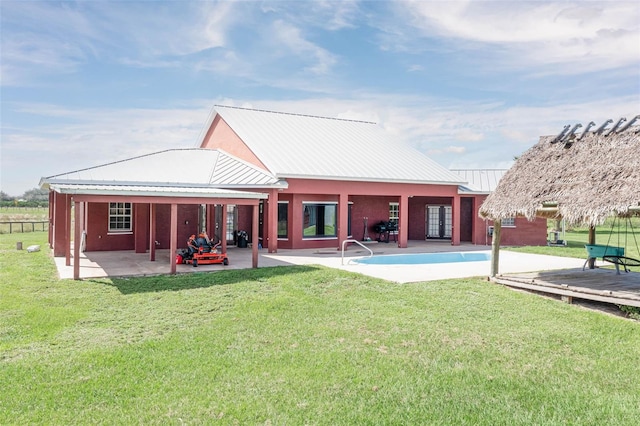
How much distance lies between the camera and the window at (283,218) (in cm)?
1967

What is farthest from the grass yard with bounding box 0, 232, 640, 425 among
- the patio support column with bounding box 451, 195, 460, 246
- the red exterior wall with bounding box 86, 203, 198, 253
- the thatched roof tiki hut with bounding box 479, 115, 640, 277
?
the patio support column with bounding box 451, 195, 460, 246

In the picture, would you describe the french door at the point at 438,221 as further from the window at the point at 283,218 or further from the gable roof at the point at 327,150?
the window at the point at 283,218

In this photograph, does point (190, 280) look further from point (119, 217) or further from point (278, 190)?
point (119, 217)

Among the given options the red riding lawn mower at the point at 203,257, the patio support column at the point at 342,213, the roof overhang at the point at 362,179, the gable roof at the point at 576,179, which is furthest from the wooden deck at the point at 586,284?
the roof overhang at the point at 362,179

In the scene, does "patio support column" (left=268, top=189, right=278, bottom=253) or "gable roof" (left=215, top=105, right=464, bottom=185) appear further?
"gable roof" (left=215, top=105, right=464, bottom=185)

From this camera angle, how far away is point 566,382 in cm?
561

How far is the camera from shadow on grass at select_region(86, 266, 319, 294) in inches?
419

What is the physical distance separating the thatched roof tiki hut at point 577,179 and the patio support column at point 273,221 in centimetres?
832

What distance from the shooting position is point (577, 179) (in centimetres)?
1065

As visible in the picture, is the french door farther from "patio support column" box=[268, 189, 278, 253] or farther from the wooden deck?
the wooden deck

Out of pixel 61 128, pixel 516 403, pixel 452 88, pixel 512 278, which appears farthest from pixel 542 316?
pixel 61 128

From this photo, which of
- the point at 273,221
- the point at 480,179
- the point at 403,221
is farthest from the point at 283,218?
the point at 480,179

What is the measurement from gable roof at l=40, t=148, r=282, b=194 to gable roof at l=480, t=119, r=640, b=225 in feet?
29.3

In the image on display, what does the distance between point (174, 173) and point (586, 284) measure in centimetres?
1501
